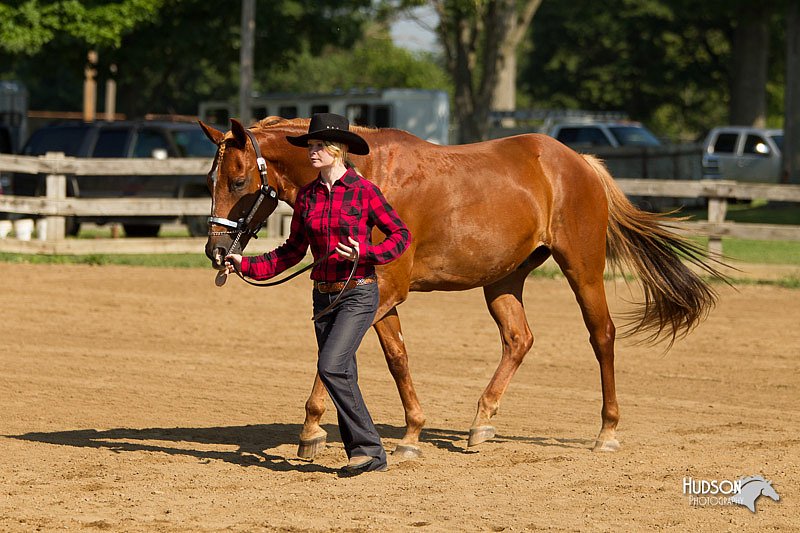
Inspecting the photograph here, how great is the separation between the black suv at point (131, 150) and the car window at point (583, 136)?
12.2 metres

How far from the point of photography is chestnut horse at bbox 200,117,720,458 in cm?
658

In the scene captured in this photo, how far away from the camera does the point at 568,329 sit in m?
12.4

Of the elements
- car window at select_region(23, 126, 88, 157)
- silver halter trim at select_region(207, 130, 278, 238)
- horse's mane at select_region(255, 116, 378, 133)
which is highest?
horse's mane at select_region(255, 116, 378, 133)

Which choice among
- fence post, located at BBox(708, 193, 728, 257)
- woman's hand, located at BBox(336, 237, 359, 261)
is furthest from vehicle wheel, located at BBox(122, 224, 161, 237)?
woman's hand, located at BBox(336, 237, 359, 261)

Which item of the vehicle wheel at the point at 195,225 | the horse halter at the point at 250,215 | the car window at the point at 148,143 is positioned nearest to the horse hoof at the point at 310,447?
the horse halter at the point at 250,215

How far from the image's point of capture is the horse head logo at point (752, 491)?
231 inches

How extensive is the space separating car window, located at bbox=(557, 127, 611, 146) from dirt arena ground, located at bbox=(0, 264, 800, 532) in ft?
56.5

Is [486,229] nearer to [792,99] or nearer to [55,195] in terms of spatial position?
[55,195]

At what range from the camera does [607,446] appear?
7.18m

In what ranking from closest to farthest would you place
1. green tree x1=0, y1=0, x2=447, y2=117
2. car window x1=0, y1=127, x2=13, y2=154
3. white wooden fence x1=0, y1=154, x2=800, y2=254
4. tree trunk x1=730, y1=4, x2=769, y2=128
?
white wooden fence x1=0, y1=154, x2=800, y2=254 → car window x1=0, y1=127, x2=13, y2=154 → green tree x1=0, y1=0, x2=447, y2=117 → tree trunk x1=730, y1=4, x2=769, y2=128

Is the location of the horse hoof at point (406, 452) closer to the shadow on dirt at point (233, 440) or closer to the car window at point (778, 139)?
the shadow on dirt at point (233, 440)

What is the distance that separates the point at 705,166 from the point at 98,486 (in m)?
29.3

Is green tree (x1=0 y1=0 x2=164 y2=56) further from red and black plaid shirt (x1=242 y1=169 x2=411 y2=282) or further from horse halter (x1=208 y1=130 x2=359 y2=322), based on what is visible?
red and black plaid shirt (x1=242 y1=169 x2=411 y2=282)

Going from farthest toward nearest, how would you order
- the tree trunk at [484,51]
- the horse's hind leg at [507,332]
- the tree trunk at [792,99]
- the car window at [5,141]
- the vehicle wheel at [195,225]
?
the tree trunk at [792,99], the tree trunk at [484,51], the car window at [5,141], the vehicle wheel at [195,225], the horse's hind leg at [507,332]
